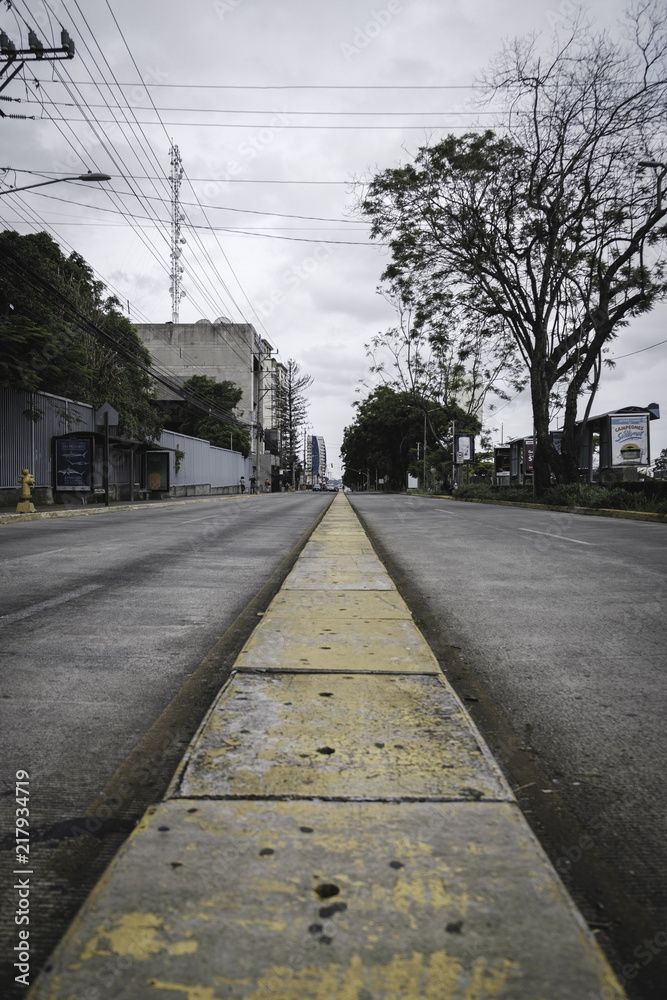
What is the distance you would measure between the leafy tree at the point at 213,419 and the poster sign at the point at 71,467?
37444 millimetres

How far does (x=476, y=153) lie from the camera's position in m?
23.3

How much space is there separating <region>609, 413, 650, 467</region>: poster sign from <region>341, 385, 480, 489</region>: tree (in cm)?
2611

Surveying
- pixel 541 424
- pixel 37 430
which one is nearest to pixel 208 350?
pixel 37 430

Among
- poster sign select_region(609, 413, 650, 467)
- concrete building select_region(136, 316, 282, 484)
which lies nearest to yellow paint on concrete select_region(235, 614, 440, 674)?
Result: poster sign select_region(609, 413, 650, 467)

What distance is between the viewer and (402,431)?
70938mm

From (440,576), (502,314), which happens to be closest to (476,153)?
(502,314)

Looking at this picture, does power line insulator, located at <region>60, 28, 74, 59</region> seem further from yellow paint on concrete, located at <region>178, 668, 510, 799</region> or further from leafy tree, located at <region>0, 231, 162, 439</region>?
yellow paint on concrete, located at <region>178, 668, 510, 799</region>

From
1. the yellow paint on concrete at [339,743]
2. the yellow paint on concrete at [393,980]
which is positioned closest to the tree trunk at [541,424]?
the yellow paint on concrete at [339,743]

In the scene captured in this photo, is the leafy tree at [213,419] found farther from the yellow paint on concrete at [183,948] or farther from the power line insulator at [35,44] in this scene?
the yellow paint on concrete at [183,948]

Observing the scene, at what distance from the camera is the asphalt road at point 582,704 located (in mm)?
1574

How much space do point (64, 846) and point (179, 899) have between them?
0.53 meters

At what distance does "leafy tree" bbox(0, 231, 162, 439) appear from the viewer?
1903 cm

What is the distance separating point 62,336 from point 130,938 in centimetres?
2254

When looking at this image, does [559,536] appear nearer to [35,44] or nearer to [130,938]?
[130,938]
